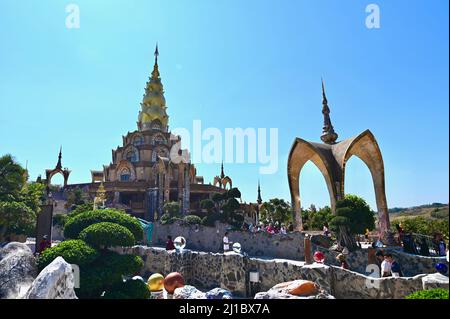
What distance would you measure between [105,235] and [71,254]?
4.24ft

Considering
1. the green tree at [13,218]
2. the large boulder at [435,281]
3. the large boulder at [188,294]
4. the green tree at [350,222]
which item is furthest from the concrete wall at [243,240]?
the green tree at [13,218]

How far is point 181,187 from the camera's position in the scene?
34.8m

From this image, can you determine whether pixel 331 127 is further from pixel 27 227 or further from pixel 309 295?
pixel 27 227

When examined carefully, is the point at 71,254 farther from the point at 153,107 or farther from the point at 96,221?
the point at 153,107

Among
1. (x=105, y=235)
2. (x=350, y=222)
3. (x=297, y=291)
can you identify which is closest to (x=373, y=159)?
(x=350, y=222)

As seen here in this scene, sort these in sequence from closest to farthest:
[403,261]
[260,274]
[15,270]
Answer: [15,270] → [403,261] → [260,274]

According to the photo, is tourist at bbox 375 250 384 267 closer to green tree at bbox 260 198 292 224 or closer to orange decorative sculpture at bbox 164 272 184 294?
orange decorative sculpture at bbox 164 272 184 294

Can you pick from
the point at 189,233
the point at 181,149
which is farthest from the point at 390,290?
the point at 181,149

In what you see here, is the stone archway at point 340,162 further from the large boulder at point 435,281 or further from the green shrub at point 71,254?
the green shrub at point 71,254

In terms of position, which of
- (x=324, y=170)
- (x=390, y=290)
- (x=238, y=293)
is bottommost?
(x=238, y=293)

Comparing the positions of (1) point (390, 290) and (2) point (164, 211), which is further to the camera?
(2) point (164, 211)

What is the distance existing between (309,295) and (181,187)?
91.9ft

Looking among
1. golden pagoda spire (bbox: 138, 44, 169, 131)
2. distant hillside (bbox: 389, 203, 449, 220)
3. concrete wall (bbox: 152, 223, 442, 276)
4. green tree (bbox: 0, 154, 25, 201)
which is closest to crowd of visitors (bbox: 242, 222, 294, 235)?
concrete wall (bbox: 152, 223, 442, 276)

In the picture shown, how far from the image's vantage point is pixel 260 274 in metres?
11.8
